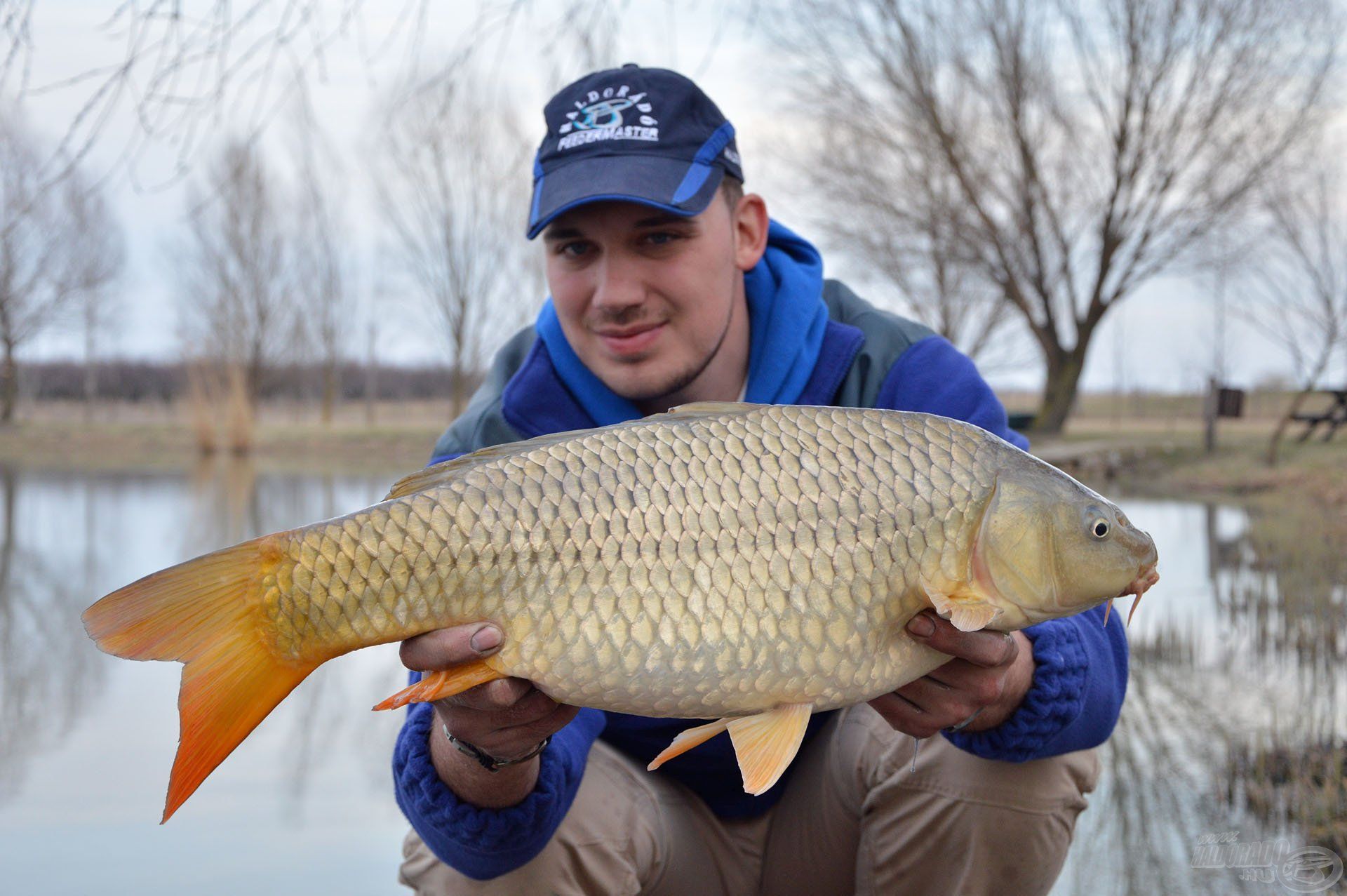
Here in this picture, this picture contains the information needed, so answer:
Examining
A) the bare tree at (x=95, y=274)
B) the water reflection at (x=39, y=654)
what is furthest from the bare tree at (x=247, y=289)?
the water reflection at (x=39, y=654)

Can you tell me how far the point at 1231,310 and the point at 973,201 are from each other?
9.66 feet

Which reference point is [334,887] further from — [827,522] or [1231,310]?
[1231,310]

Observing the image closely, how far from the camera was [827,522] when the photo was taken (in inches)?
40.3

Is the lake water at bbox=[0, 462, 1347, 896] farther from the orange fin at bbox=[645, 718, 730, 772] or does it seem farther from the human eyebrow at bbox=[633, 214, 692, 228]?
the human eyebrow at bbox=[633, 214, 692, 228]

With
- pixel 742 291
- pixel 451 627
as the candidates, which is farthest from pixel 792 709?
pixel 742 291

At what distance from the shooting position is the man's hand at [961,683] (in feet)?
3.46

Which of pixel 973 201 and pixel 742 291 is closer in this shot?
pixel 742 291

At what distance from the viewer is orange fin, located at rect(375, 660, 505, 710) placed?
3.30ft

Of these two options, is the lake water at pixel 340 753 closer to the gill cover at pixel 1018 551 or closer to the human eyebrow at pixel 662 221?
the gill cover at pixel 1018 551

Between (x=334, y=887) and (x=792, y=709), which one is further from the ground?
(x=792, y=709)

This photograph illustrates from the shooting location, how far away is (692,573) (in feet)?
3.30

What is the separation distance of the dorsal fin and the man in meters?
0.34

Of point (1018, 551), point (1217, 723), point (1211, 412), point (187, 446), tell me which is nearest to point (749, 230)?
point (1018, 551)

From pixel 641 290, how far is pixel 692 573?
0.63 m
